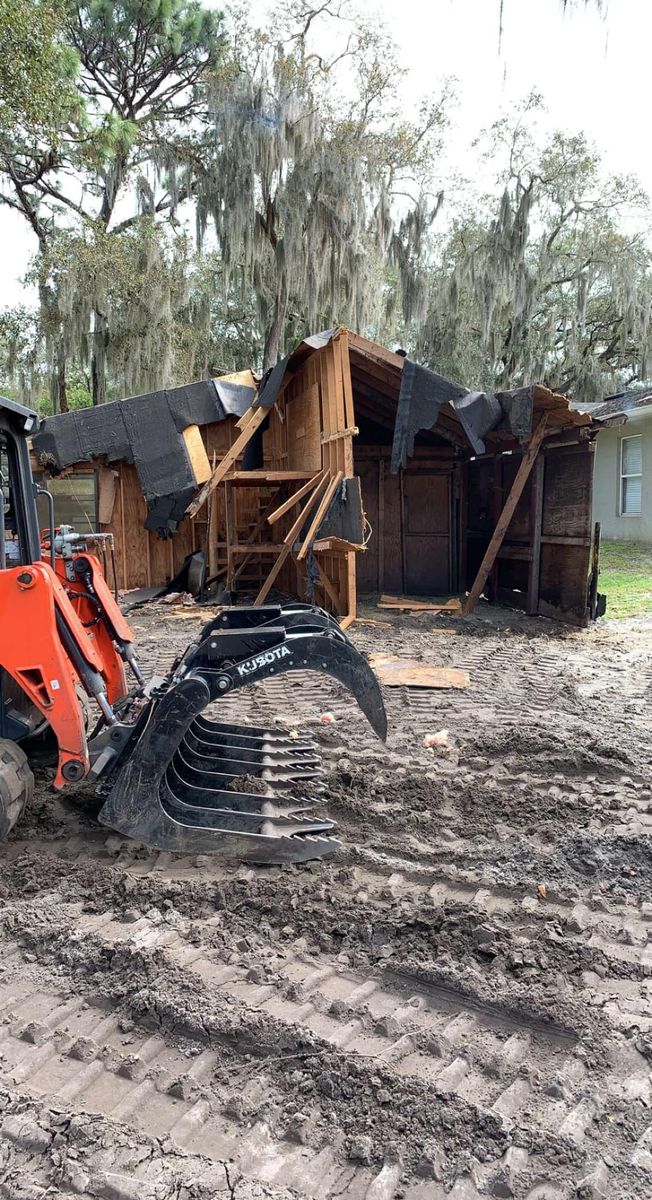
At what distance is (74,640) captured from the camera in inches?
149

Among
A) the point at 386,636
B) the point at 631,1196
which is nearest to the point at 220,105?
the point at 386,636

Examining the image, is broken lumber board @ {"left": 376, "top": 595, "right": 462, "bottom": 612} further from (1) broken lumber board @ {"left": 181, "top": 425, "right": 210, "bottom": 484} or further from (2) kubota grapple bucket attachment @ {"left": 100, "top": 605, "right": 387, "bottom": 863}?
(2) kubota grapple bucket attachment @ {"left": 100, "top": 605, "right": 387, "bottom": 863}

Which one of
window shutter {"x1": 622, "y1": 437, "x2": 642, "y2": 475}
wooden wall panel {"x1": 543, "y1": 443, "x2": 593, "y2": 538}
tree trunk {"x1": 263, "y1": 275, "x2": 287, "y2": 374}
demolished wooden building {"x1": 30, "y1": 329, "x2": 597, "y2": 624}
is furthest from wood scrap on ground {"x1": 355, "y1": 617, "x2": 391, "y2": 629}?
window shutter {"x1": 622, "y1": 437, "x2": 642, "y2": 475}

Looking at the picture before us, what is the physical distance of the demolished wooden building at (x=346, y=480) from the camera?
10.2 metres

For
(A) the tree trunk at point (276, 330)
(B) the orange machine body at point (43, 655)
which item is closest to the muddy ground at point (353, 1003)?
(B) the orange machine body at point (43, 655)

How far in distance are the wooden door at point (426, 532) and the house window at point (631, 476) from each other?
7250mm

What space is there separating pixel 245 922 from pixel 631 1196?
67.1 inches

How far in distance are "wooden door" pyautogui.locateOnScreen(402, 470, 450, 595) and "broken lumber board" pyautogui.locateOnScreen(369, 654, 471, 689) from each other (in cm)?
567

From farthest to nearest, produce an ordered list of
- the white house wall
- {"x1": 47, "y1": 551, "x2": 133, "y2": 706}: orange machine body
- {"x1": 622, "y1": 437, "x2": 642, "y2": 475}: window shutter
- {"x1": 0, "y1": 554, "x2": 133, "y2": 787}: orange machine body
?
{"x1": 622, "y1": 437, "x2": 642, "y2": 475}: window shutter
the white house wall
{"x1": 47, "y1": 551, "x2": 133, "y2": 706}: orange machine body
{"x1": 0, "y1": 554, "x2": 133, "y2": 787}: orange machine body

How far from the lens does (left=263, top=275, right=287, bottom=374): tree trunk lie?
62.5 feet

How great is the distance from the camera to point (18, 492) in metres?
4.17

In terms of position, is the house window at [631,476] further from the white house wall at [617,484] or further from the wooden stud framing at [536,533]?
the wooden stud framing at [536,533]

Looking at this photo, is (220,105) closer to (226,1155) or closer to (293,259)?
(293,259)

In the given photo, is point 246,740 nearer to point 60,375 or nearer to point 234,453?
point 234,453
